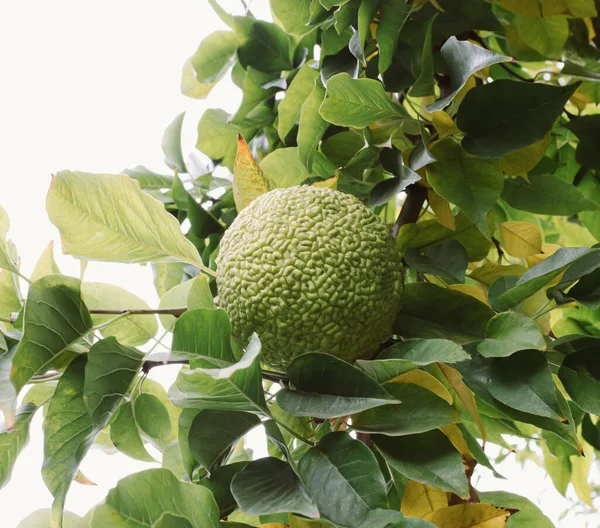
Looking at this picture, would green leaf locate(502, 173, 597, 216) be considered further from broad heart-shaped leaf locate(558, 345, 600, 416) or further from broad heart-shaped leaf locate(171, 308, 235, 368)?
broad heart-shaped leaf locate(171, 308, 235, 368)

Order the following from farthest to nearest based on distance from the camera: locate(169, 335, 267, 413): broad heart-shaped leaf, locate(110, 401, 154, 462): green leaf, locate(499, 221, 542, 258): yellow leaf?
locate(499, 221, 542, 258): yellow leaf → locate(110, 401, 154, 462): green leaf → locate(169, 335, 267, 413): broad heart-shaped leaf

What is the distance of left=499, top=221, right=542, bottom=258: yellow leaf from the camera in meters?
0.63

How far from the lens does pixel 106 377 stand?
0.41m

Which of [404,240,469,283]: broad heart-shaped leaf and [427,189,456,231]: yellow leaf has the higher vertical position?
[427,189,456,231]: yellow leaf

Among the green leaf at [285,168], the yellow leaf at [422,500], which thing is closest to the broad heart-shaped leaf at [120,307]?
the green leaf at [285,168]

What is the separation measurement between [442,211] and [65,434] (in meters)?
0.33

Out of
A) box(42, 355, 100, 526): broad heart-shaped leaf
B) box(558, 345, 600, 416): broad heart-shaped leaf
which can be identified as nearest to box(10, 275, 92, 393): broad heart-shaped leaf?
box(42, 355, 100, 526): broad heart-shaped leaf

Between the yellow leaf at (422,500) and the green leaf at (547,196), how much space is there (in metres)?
0.33

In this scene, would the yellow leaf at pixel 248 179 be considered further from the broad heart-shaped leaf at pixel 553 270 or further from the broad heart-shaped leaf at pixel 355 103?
the broad heart-shaped leaf at pixel 553 270

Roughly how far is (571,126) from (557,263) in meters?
0.33

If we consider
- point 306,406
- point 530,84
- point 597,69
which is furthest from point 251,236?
point 597,69

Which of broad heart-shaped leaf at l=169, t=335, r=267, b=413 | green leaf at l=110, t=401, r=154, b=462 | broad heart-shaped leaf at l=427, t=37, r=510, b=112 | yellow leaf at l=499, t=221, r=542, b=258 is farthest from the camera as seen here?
yellow leaf at l=499, t=221, r=542, b=258

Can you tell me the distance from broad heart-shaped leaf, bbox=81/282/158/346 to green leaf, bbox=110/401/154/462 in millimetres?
64

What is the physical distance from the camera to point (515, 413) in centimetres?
41
